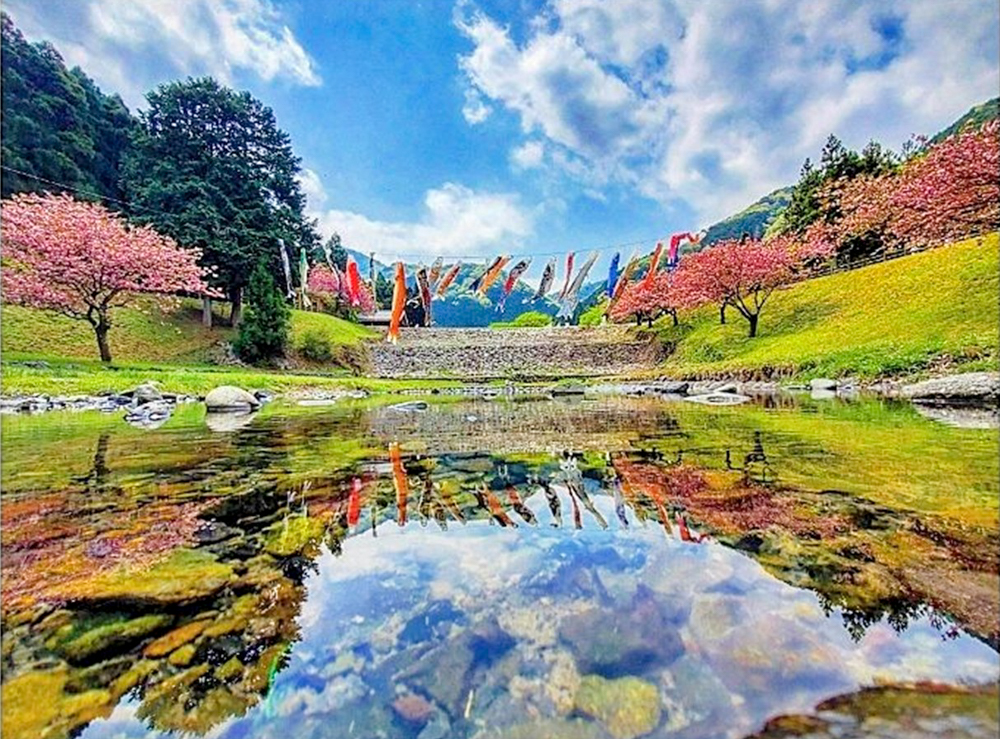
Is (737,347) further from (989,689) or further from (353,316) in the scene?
(353,316)

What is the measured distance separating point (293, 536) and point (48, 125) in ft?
148

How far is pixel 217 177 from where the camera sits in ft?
95.5

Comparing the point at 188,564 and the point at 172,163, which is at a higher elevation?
the point at 172,163

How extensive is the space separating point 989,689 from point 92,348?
2840cm

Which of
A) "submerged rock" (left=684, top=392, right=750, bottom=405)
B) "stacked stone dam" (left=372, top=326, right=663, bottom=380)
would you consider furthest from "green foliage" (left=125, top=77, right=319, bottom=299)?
"submerged rock" (left=684, top=392, right=750, bottom=405)

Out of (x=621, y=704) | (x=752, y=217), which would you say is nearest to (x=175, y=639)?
(x=621, y=704)

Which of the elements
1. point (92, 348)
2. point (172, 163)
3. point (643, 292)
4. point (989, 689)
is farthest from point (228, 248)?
point (989, 689)

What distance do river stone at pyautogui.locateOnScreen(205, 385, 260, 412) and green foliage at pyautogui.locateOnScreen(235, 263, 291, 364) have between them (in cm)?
1463

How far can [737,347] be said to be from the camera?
2592cm

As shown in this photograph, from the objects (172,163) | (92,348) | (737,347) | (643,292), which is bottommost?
(92,348)

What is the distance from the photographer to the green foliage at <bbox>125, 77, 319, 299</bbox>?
90.4 feet

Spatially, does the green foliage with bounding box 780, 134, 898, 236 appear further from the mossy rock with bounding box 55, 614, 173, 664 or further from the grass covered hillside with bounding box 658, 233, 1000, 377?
the mossy rock with bounding box 55, 614, 173, 664

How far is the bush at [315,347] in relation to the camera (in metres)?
28.0

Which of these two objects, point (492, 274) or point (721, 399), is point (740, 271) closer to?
point (721, 399)
